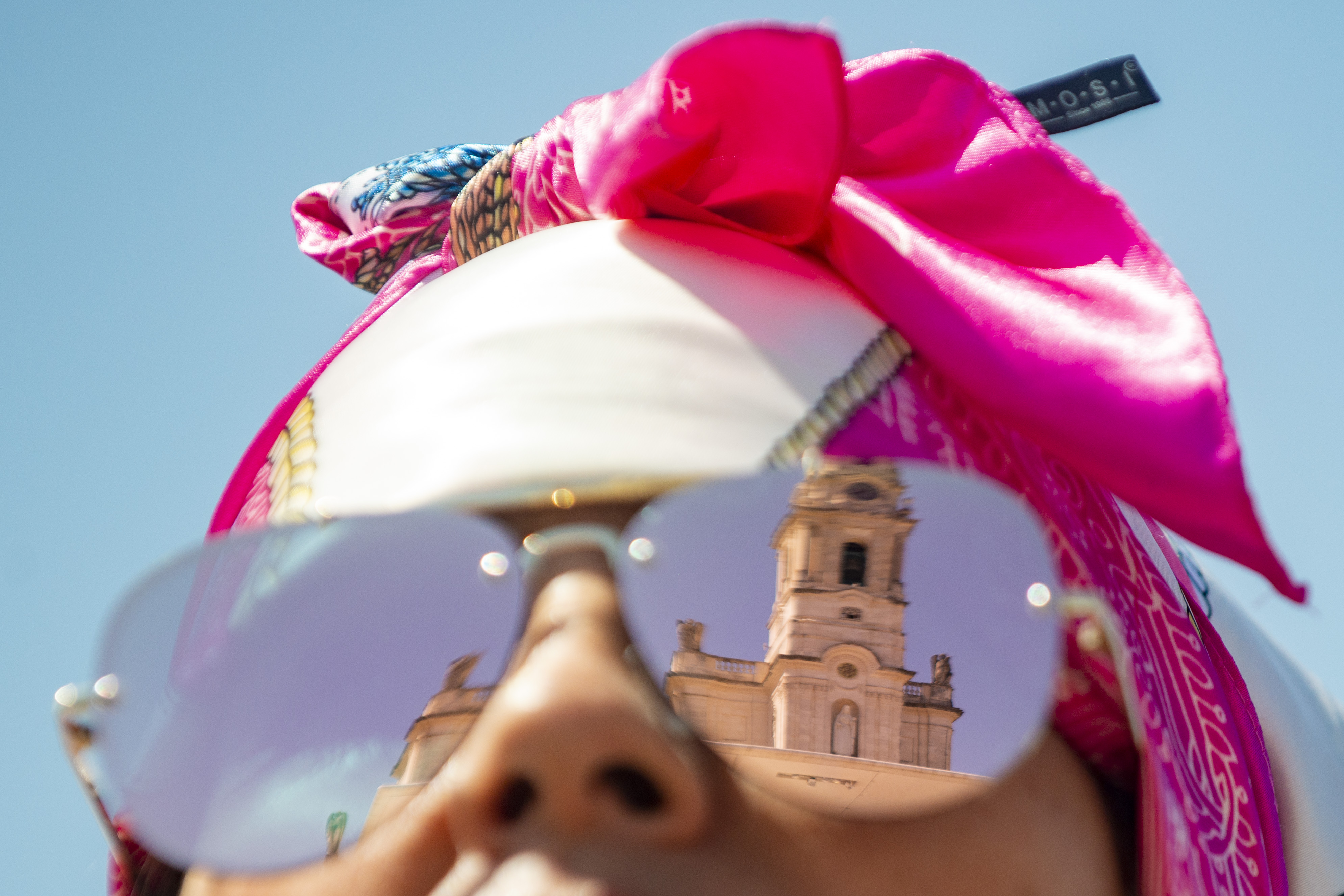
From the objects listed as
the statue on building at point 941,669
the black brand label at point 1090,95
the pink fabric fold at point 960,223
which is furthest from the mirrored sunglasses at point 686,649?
the black brand label at point 1090,95

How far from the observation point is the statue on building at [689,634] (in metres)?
0.93

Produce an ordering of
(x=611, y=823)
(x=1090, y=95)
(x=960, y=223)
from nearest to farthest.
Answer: (x=611, y=823), (x=960, y=223), (x=1090, y=95)

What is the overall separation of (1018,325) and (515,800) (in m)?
0.57

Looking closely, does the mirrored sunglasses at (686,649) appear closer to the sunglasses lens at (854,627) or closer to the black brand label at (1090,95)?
the sunglasses lens at (854,627)

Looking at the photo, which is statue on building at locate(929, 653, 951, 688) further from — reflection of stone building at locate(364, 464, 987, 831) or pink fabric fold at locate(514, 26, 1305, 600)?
pink fabric fold at locate(514, 26, 1305, 600)

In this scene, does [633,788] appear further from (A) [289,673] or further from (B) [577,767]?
(A) [289,673]

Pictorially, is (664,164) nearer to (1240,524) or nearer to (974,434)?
(974,434)

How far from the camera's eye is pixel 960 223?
126 cm

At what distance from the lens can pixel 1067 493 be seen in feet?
3.88

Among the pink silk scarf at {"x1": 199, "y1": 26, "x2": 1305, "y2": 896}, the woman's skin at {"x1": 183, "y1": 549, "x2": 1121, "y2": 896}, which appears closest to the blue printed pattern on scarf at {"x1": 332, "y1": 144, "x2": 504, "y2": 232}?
the pink silk scarf at {"x1": 199, "y1": 26, "x2": 1305, "y2": 896}

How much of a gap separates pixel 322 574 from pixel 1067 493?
2.06ft

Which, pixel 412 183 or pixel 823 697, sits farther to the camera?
pixel 412 183

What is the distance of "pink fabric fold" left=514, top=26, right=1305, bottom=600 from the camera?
105 centimetres

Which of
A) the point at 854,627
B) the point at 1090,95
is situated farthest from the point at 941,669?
the point at 1090,95
